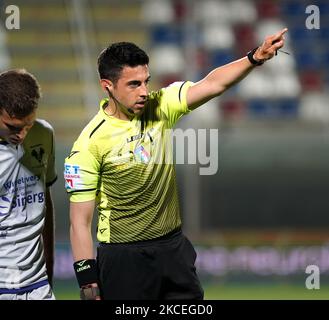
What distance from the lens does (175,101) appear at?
4402 mm

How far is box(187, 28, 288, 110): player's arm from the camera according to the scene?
13.4 feet

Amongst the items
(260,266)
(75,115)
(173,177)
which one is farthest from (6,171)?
(75,115)

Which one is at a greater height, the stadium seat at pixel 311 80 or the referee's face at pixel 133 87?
the stadium seat at pixel 311 80

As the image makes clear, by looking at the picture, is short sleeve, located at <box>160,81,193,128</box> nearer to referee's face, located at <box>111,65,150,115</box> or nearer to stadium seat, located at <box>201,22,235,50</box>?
referee's face, located at <box>111,65,150,115</box>

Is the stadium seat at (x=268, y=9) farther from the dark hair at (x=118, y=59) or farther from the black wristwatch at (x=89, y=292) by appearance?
the black wristwatch at (x=89, y=292)

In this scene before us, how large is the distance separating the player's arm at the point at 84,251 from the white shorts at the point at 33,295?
16cm

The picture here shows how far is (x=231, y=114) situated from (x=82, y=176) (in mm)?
7486

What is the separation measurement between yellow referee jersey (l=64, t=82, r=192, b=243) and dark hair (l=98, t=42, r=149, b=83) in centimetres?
19

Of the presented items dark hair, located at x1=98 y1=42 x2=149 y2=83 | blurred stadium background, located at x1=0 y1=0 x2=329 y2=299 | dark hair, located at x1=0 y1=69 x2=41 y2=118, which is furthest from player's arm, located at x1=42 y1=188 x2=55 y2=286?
blurred stadium background, located at x1=0 y1=0 x2=329 y2=299

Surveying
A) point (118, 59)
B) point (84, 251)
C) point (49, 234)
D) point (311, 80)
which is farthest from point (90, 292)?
point (311, 80)

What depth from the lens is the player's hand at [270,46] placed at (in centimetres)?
407

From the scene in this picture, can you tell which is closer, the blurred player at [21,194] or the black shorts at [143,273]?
the blurred player at [21,194]

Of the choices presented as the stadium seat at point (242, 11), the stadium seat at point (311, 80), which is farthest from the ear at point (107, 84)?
the stadium seat at point (242, 11)

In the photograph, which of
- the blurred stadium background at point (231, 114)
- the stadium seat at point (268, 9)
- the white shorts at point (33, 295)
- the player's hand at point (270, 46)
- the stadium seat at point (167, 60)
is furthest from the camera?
the stadium seat at point (268, 9)
